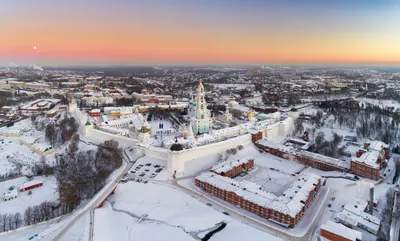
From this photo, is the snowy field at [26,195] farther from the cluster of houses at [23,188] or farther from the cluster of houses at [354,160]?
the cluster of houses at [354,160]

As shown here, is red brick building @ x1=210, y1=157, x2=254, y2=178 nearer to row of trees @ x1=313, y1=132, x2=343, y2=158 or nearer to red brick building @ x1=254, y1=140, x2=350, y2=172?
red brick building @ x1=254, y1=140, x2=350, y2=172

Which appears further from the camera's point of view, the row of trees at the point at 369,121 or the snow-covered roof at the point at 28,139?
the row of trees at the point at 369,121

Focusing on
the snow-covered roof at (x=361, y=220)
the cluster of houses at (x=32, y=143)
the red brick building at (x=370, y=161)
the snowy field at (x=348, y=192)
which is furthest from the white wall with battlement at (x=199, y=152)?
the cluster of houses at (x=32, y=143)

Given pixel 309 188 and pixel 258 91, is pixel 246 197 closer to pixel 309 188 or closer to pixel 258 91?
pixel 309 188

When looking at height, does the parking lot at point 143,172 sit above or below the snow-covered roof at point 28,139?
below

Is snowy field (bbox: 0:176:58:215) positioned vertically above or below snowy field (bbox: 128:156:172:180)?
below

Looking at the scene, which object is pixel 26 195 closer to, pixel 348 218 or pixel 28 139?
pixel 28 139

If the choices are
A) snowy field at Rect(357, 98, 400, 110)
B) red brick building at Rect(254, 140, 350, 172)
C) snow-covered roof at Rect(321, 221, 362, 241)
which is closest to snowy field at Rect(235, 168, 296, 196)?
red brick building at Rect(254, 140, 350, 172)
